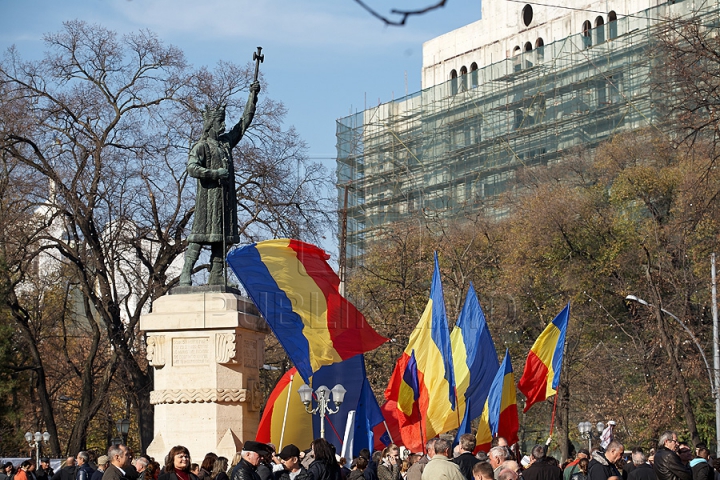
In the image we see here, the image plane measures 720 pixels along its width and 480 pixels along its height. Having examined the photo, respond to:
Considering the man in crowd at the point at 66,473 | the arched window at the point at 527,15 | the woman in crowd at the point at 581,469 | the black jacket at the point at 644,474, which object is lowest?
the man in crowd at the point at 66,473

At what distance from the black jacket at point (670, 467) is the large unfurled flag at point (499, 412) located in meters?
5.63

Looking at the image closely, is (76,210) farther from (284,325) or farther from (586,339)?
(586,339)

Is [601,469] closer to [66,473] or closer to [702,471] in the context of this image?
[702,471]

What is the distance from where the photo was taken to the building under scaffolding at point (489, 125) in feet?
164

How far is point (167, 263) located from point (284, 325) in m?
11.1

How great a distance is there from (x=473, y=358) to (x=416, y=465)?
7582 millimetres

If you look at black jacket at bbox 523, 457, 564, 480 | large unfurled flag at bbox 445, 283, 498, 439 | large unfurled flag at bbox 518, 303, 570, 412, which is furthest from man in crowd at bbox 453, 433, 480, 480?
large unfurled flag at bbox 518, 303, 570, 412

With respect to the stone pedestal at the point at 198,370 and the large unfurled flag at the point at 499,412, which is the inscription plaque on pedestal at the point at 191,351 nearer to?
the stone pedestal at the point at 198,370

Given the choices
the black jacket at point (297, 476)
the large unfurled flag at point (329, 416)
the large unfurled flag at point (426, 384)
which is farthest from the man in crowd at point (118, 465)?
the large unfurled flag at point (426, 384)

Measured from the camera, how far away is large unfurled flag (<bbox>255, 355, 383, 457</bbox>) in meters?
17.9

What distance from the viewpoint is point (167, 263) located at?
27594mm

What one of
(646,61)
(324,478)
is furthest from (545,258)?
(324,478)

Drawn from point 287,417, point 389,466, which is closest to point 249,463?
point 389,466

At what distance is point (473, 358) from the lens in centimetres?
2083
